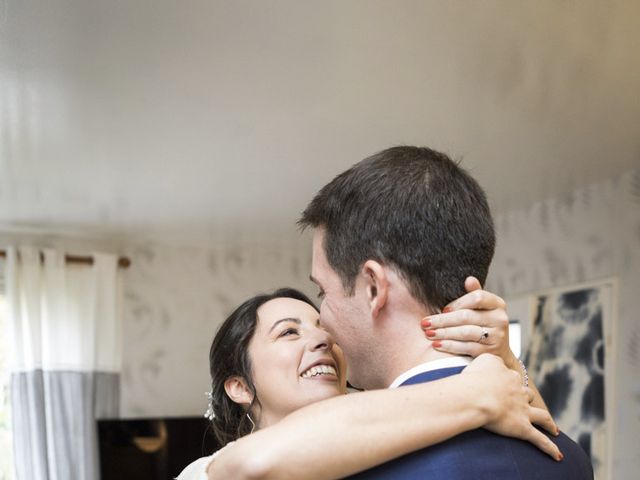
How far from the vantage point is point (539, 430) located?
1.08m

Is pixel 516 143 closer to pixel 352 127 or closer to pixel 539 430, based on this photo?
pixel 352 127

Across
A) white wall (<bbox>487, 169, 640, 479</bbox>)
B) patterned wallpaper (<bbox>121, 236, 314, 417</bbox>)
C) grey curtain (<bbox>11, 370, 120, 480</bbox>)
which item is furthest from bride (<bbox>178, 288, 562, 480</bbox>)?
patterned wallpaper (<bbox>121, 236, 314, 417</bbox>)

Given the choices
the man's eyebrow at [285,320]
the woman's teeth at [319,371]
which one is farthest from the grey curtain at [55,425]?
the woman's teeth at [319,371]

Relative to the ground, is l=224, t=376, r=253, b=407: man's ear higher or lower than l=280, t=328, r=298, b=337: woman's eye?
lower

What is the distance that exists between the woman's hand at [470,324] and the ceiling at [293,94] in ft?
5.21

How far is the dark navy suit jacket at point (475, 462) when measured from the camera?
36.9 inches

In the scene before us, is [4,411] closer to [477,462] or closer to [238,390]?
[238,390]

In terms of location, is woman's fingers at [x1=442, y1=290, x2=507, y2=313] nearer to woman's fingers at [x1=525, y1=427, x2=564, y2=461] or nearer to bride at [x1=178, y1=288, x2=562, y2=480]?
bride at [x1=178, y1=288, x2=562, y2=480]

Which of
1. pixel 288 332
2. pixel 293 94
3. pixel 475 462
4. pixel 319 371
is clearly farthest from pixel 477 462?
pixel 293 94

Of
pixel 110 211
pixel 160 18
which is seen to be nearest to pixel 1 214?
pixel 110 211

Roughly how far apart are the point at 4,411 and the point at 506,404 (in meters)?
4.48

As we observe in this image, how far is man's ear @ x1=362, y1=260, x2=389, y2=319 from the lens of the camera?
40.6 inches

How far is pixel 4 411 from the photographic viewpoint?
4.96 meters

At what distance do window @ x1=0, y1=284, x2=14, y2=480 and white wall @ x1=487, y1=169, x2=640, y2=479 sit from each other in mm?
2746
